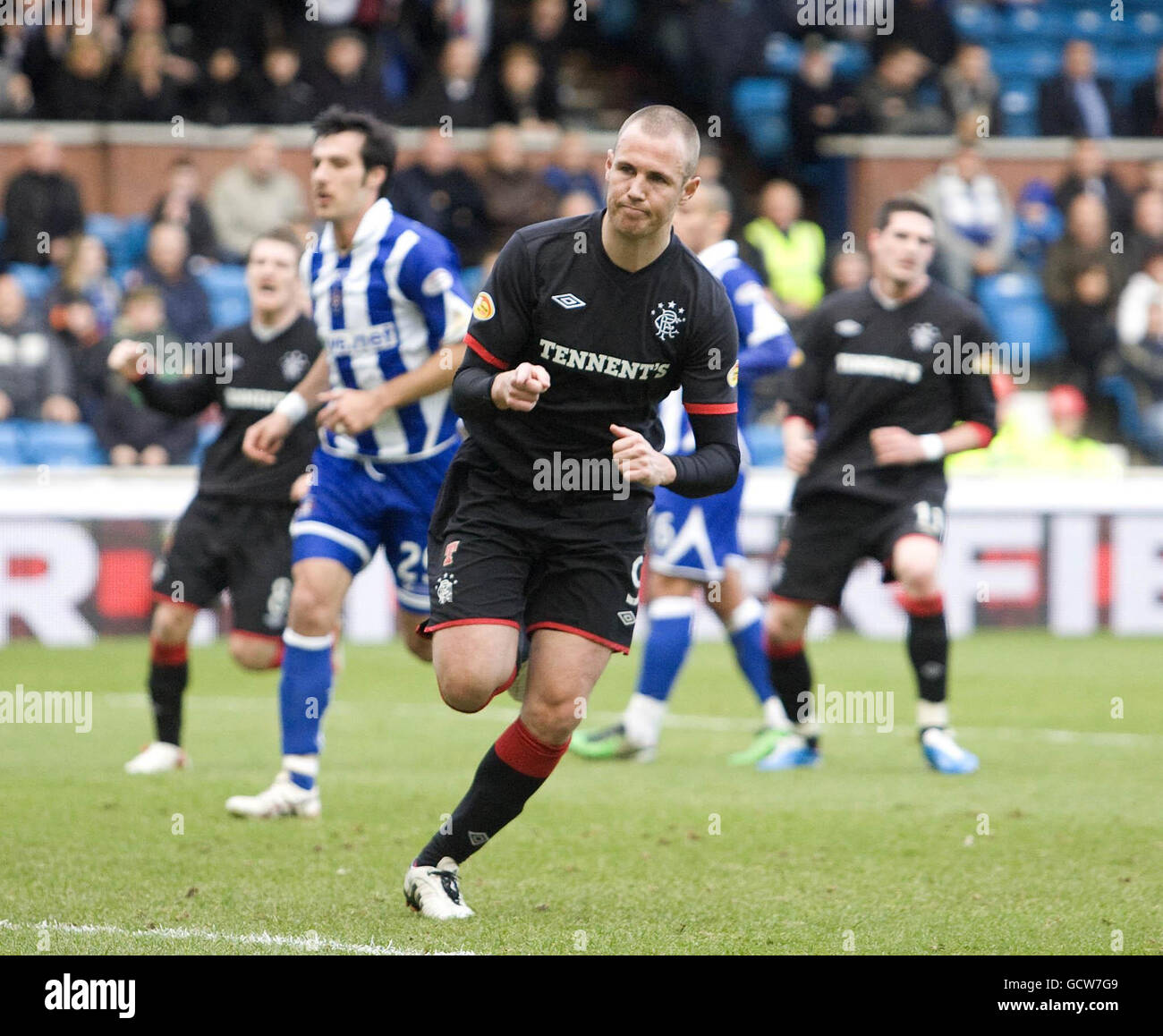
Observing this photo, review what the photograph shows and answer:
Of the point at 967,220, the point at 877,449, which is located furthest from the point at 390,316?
the point at 967,220

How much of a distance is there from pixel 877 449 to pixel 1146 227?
1005 centimetres

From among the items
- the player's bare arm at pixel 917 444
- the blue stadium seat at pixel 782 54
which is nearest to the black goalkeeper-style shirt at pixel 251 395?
the player's bare arm at pixel 917 444

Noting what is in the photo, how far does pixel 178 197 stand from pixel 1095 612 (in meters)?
7.84

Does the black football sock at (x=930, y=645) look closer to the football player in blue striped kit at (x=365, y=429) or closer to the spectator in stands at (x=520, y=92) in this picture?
the football player in blue striped kit at (x=365, y=429)

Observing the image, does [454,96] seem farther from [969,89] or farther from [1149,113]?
[1149,113]

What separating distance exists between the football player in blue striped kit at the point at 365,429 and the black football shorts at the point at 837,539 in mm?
1969

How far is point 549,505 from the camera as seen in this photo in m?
5.26

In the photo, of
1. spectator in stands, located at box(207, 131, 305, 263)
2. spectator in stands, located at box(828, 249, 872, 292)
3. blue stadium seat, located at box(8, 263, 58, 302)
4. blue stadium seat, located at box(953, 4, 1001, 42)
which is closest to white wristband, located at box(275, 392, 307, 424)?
blue stadium seat, located at box(8, 263, 58, 302)

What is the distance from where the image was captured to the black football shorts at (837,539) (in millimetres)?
8016

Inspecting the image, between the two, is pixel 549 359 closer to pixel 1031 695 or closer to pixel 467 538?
pixel 467 538

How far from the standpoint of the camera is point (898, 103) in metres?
17.5

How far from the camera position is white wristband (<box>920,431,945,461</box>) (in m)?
7.94

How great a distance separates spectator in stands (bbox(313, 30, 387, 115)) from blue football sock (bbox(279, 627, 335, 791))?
32.1ft

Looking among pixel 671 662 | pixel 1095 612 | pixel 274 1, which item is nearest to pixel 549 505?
pixel 671 662
